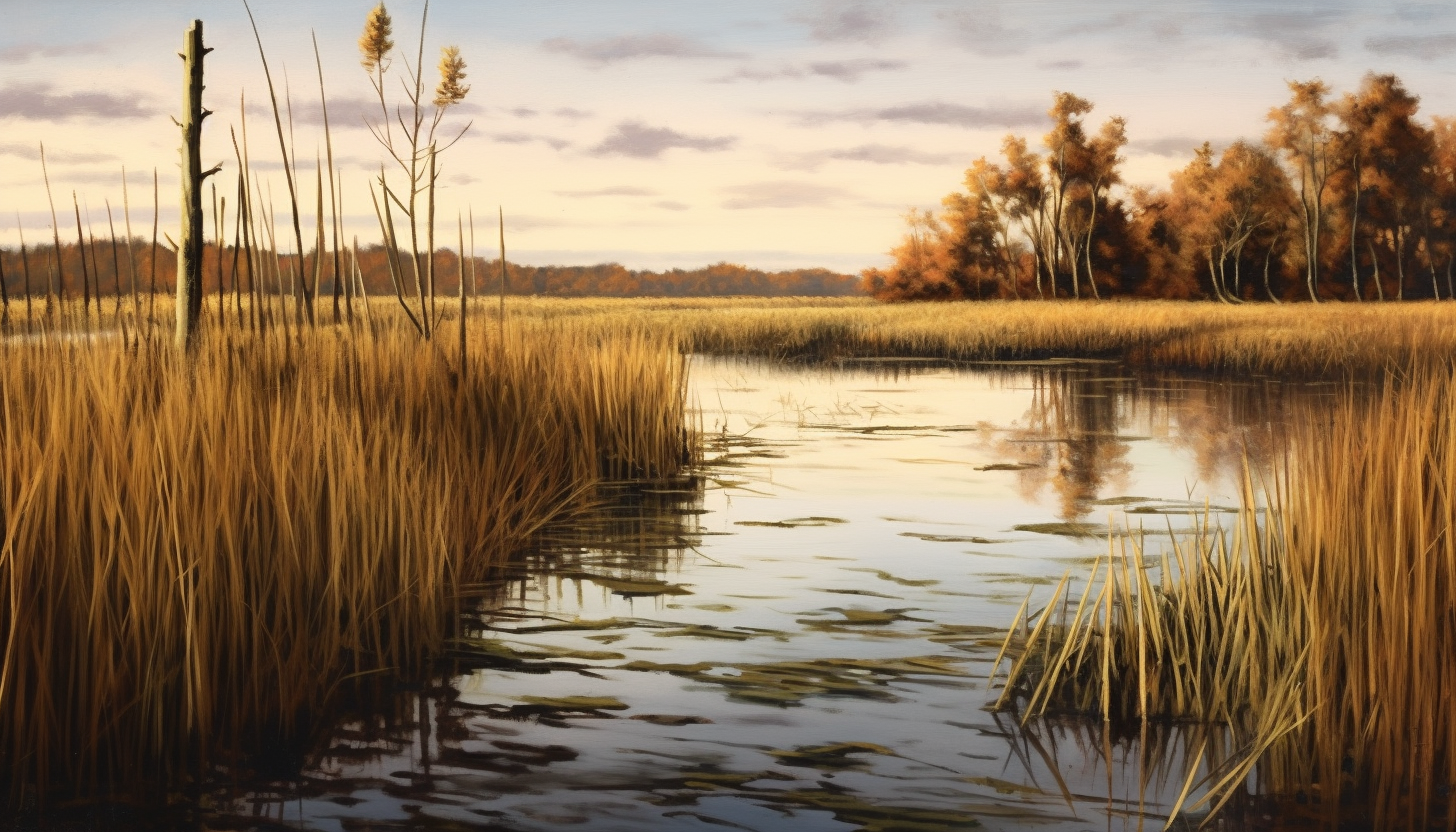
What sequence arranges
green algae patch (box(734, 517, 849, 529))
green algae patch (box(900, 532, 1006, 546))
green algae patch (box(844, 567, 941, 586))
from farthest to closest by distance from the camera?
1. green algae patch (box(734, 517, 849, 529))
2. green algae patch (box(900, 532, 1006, 546))
3. green algae patch (box(844, 567, 941, 586))

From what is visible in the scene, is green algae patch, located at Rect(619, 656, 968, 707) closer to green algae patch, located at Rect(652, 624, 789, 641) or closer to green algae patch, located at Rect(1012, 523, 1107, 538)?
green algae patch, located at Rect(652, 624, 789, 641)

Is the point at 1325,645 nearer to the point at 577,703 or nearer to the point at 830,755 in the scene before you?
the point at 830,755

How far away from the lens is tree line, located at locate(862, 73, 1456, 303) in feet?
133

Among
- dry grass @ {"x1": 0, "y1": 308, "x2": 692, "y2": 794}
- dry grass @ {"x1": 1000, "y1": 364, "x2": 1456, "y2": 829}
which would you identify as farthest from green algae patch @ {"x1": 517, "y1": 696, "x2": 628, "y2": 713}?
dry grass @ {"x1": 1000, "y1": 364, "x2": 1456, "y2": 829}

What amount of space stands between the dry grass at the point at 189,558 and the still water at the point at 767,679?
246mm

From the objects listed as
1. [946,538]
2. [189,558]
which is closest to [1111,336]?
[946,538]

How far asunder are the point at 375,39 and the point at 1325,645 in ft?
16.5

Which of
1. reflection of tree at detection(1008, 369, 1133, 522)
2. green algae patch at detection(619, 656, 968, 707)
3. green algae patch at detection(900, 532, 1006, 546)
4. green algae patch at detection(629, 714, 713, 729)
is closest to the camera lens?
green algae patch at detection(629, 714, 713, 729)

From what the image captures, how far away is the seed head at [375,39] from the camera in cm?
630

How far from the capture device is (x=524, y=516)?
20.8 feet

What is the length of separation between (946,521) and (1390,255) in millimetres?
46353

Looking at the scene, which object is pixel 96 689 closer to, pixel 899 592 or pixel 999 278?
pixel 899 592

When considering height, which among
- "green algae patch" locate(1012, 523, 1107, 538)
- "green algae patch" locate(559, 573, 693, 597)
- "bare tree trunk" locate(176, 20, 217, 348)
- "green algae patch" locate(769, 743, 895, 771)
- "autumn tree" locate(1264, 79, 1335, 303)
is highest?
"autumn tree" locate(1264, 79, 1335, 303)

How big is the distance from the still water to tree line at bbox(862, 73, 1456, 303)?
1431 inches
